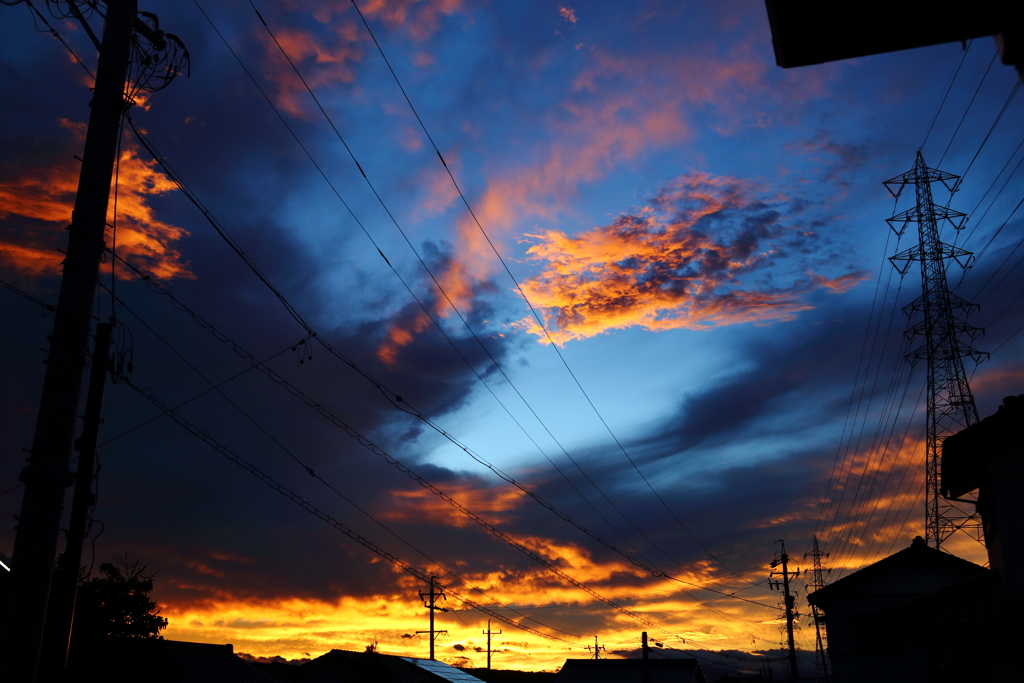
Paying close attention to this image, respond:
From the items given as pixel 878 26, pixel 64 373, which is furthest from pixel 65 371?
pixel 878 26

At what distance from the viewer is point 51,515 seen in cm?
991

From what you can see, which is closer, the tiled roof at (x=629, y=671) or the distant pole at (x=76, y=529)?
the distant pole at (x=76, y=529)

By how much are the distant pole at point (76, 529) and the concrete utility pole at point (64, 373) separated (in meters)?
3.91

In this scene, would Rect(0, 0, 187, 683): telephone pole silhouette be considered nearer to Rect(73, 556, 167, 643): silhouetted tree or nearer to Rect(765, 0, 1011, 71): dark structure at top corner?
Rect(765, 0, 1011, 71): dark structure at top corner

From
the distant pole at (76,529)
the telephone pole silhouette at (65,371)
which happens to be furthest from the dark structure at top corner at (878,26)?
the distant pole at (76,529)

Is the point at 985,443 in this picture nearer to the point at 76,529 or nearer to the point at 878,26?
the point at 878,26

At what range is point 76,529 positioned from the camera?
14.5 m

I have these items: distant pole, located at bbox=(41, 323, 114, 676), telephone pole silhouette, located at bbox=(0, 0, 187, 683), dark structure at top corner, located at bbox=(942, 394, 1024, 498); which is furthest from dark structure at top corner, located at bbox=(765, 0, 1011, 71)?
distant pole, located at bbox=(41, 323, 114, 676)

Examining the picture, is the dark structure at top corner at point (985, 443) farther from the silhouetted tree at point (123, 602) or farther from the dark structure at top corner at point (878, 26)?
the silhouetted tree at point (123, 602)

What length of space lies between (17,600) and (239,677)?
37.7m

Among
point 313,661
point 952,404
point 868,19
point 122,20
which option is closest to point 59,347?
point 122,20

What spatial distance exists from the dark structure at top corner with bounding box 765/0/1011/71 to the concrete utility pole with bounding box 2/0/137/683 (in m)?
10.6

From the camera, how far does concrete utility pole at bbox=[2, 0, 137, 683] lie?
9.46 metres

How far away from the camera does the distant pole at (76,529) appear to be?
1286 centimetres
